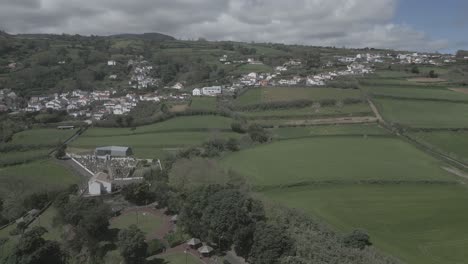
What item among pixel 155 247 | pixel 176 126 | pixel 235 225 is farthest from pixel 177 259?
pixel 176 126

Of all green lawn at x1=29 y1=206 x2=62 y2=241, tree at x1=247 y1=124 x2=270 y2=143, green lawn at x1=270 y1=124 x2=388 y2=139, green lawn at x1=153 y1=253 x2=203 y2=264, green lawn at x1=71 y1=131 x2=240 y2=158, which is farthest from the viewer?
green lawn at x1=270 y1=124 x2=388 y2=139

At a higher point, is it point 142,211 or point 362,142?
point 362,142

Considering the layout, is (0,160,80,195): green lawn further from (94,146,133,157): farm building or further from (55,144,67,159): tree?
(94,146,133,157): farm building

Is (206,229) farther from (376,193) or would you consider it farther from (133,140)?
(133,140)

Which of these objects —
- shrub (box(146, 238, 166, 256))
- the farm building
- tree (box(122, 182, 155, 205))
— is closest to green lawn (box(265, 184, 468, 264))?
tree (box(122, 182, 155, 205))

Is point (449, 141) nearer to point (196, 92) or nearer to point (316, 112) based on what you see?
point (316, 112)

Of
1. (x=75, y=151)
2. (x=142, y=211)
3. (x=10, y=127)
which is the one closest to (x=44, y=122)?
(x=10, y=127)
